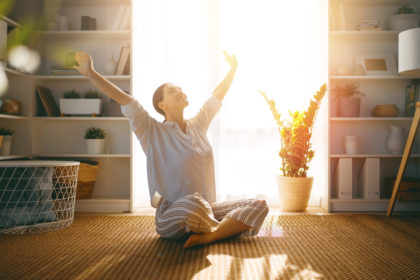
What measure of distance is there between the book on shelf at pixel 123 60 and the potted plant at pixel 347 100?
183cm

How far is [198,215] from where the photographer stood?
5.96ft

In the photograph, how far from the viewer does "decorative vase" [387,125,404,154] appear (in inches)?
122

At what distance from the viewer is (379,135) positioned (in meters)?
3.38

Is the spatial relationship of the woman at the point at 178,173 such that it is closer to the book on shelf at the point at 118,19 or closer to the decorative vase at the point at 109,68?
the decorative vase at the point at 109,68

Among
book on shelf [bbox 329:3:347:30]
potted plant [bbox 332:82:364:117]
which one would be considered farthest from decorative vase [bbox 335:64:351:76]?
book on shelf [bbox 329:3:347:30]

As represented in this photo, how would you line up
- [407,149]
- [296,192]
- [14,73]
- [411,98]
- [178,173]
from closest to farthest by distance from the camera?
1. [178,173]
2. [407,149]
3. [14,73]
4. [296,192]
5. [411,98]

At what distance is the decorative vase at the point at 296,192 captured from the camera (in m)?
2.96

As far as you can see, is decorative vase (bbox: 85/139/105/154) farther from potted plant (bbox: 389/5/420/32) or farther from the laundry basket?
potted plant (bbox: 389/5/420/32)

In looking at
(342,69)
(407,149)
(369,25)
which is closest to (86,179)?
(342,69)

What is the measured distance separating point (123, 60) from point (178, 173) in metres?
1.47

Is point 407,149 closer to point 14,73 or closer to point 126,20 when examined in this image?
point 126,20

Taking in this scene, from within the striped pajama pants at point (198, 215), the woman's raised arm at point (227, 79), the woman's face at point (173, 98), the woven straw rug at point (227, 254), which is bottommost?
the woven straw rug at point (227, 254)

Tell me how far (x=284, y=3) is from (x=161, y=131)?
1.89 m

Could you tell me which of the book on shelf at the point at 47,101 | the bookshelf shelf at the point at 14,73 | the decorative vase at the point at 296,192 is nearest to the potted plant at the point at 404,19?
the decorative vase at the point at 296,192
